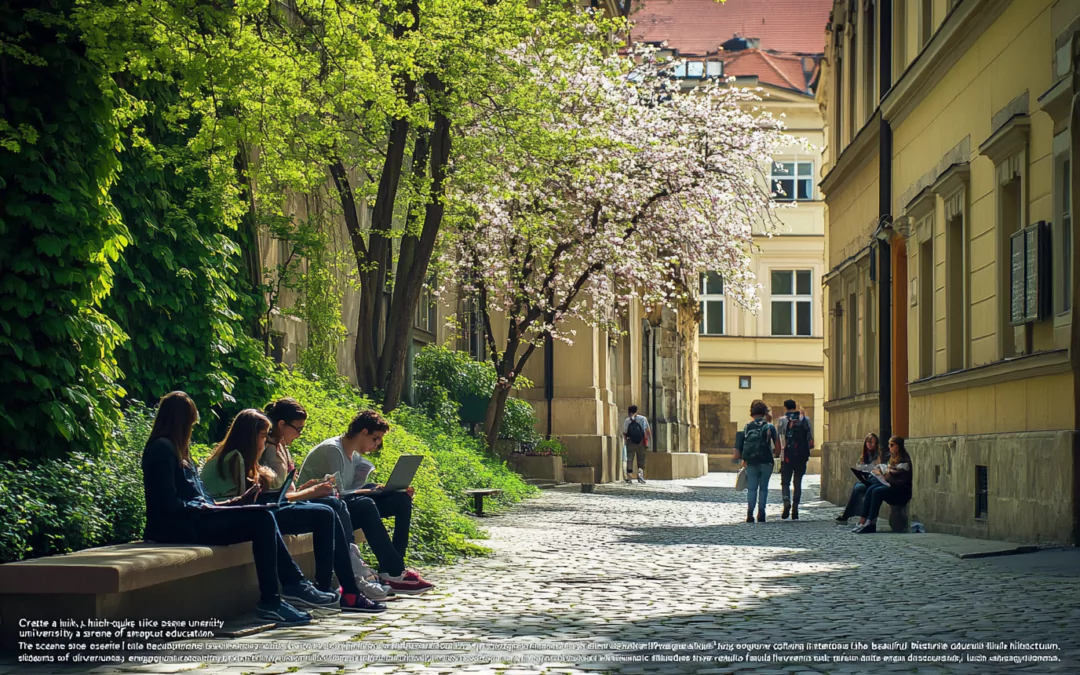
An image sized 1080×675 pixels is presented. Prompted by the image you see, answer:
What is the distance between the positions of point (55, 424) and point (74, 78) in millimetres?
2506

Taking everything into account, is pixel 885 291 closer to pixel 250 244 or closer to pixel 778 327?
pixel 250 244

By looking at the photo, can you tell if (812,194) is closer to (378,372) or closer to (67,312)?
(378,372)

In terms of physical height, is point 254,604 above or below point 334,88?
below

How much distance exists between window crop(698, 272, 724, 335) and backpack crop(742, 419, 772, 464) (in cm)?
3692

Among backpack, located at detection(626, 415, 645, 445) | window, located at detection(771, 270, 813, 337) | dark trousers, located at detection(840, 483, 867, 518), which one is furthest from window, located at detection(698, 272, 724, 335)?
dark trousers, located at detection(840, 483, 867, 518)

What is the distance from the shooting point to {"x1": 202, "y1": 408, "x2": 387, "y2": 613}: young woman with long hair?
9.27m

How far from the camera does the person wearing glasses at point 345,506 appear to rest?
9.85m

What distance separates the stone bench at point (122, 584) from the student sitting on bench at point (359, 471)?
1788 millimetres

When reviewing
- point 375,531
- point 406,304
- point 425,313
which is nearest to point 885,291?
point 406,304

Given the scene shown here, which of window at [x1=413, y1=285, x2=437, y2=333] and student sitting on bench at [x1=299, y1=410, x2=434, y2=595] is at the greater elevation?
window at [x1=413, y1=285, x2=437, y2=333]

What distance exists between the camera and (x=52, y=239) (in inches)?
407

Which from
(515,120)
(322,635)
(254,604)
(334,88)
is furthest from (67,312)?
(515,120)

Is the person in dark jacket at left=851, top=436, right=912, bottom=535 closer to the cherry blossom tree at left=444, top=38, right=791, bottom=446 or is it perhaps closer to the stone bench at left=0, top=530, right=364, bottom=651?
the cherry blossom tree at left=444, top=38, right=791, bottom=446

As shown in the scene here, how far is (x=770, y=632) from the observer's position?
8359 mm
